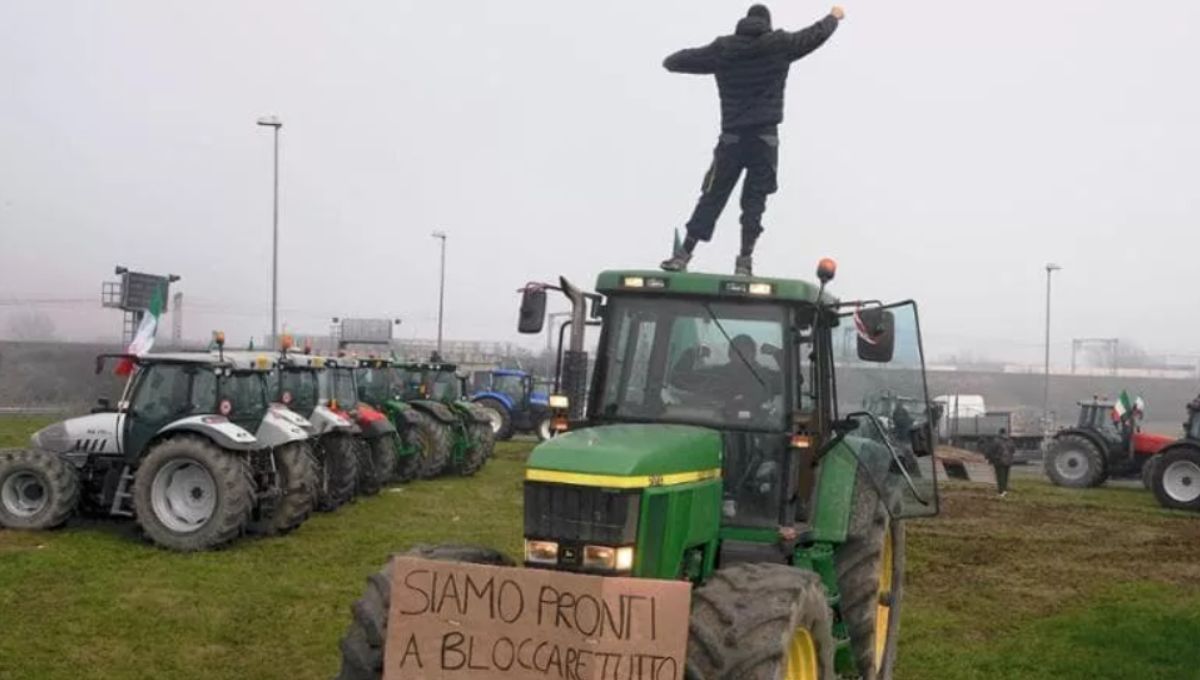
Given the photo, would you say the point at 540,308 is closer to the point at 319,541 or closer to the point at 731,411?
the point at 731,411

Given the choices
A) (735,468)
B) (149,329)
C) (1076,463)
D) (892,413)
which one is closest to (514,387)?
(149,329)

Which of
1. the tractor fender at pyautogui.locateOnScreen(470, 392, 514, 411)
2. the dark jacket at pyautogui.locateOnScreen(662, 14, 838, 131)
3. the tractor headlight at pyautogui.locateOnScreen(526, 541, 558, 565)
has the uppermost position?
the dark jacket at pyautogui.locateOnScreen(662, 14, 838, 131)

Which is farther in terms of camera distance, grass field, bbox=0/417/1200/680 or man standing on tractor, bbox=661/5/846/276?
grass field, bbox=0/417/1200/680

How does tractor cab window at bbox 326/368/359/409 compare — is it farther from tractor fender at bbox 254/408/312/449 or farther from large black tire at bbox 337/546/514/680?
large black tire at bbox 337/546/514/680

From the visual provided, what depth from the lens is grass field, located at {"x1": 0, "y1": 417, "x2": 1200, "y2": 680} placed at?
7852 millimetres

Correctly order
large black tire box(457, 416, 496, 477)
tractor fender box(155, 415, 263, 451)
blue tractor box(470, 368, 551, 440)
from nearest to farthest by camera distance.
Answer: tractor fender box(155, 415, 263, 451), large black tire box(457, 416, 496, 477), blue tractor box(470, 368, 551, 440)

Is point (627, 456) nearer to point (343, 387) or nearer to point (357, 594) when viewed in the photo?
point (357, 594)

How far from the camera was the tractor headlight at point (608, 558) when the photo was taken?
15.7 feet

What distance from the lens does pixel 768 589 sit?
4715 millimetres

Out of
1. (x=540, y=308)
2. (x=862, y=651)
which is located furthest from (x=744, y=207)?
(x=862, y=651)

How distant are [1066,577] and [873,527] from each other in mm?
6798

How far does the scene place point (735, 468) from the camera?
18.9 ft

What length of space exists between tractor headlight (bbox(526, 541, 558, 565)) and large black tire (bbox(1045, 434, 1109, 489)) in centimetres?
2158

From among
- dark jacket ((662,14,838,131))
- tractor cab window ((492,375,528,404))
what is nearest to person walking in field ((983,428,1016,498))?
tractor cab window ((492,375,528,404))
